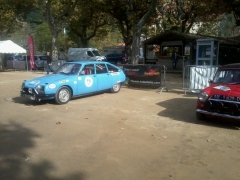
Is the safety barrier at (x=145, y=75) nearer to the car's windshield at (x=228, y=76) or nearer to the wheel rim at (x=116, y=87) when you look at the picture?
the wheel rim at (x=116, y=87)

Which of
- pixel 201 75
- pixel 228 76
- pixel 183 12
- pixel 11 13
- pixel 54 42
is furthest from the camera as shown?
pixel 183 12

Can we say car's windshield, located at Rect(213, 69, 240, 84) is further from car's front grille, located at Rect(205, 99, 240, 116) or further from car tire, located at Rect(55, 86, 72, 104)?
car tire, located at Rect(55, 86, 72, 104)

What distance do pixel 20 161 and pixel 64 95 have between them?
4736 mm

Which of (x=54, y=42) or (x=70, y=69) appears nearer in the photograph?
(x=70, y=69)

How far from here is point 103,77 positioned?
1033 cm

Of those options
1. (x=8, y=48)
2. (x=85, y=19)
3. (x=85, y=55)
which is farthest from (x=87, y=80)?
(x=85, y=19)

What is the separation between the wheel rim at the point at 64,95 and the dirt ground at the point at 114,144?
39 centimetres

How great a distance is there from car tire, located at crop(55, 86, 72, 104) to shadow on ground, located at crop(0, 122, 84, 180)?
108 inches

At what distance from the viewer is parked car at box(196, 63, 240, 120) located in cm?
584

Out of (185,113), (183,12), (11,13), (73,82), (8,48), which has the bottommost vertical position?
(185,113)

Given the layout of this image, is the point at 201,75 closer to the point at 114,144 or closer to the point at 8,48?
the point at 114,144

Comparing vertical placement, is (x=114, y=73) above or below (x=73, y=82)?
above

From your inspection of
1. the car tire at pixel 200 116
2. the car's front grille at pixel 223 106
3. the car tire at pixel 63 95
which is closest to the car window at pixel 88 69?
the car tire at pixel 63 95

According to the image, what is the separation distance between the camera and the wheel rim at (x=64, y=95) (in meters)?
8.79
